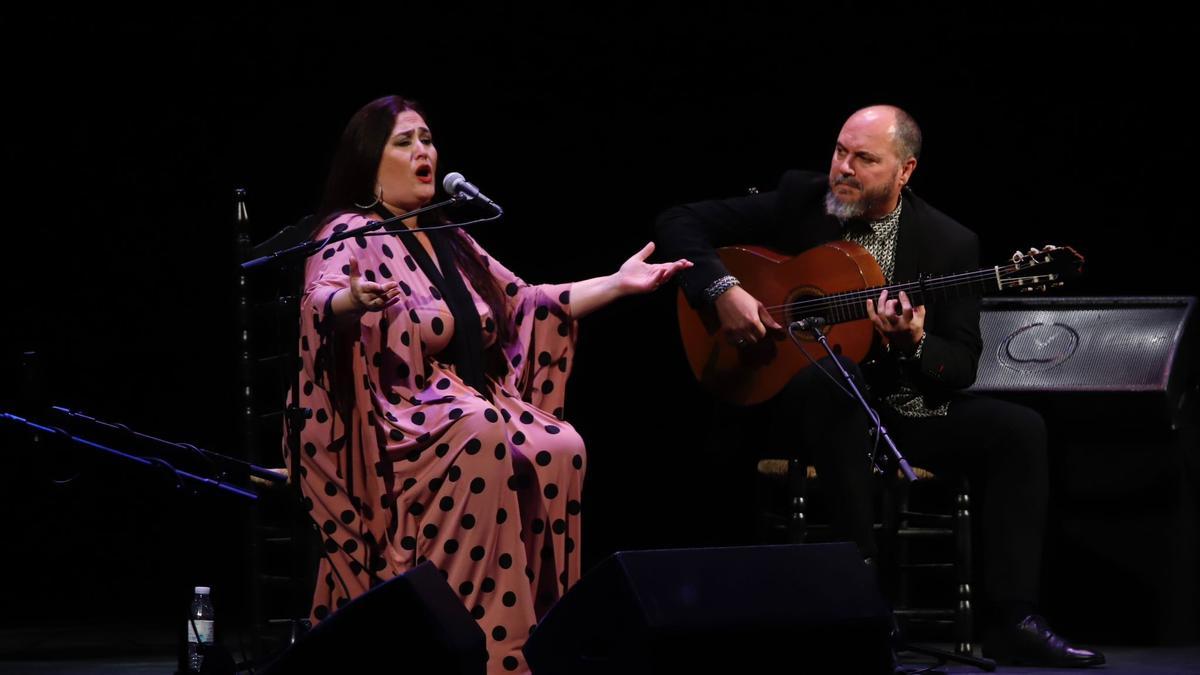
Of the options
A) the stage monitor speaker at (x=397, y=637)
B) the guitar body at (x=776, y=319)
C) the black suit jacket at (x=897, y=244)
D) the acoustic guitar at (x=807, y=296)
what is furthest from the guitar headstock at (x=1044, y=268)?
the stage monitor speaker at (x=397, y=637)

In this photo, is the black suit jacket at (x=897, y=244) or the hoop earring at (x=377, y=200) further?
the black suit jacket at (x=897, y=244)

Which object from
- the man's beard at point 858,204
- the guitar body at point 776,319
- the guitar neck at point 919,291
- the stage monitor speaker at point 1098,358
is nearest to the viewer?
the guitar neck at point 919,291

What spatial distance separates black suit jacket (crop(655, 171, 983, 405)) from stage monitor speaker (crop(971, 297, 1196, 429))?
41 centimetres

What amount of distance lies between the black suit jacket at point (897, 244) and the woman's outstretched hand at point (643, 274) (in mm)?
398

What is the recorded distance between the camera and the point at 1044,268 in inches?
133

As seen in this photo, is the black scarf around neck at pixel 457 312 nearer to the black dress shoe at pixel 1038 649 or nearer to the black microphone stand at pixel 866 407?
the black microphone stand at pixel 866 407

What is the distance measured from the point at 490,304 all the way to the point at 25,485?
2.10 metres

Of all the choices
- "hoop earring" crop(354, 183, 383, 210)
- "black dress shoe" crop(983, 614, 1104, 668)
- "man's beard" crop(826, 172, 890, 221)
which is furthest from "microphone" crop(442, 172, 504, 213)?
"black dress shoe" crop(983, 614, 1104, 668)

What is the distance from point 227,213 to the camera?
4.66 m

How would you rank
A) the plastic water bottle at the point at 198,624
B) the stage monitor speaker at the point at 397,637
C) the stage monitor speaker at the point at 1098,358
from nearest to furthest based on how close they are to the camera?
the stage monitor speaker at the point at 397,637
the plastic water bottle at the point at 198,624
the stage monitor speaker at the point at 1098,358

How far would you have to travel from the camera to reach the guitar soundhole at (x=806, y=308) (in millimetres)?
3607

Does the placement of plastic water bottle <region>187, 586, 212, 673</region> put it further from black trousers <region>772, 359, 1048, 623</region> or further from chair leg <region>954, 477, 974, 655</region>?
chair leg <region>954, 477, 974, 655</region>

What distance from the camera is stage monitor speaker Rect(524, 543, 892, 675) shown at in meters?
2.02

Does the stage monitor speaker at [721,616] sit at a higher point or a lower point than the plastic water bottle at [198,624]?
higher
